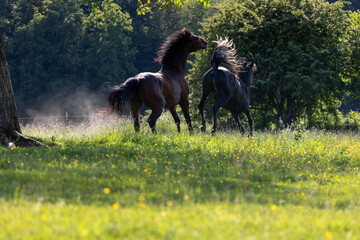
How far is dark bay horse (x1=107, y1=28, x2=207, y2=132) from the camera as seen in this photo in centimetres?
1371

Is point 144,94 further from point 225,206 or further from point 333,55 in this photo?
point 333,55

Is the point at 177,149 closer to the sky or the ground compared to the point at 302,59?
closer to the ground

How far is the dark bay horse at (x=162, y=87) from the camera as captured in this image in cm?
1371

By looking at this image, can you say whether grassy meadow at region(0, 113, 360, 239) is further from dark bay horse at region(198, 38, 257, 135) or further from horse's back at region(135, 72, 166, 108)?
dark bay horse at region(198, 38, 257, 135)

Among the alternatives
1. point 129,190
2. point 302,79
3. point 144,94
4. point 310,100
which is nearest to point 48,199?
point 129,190

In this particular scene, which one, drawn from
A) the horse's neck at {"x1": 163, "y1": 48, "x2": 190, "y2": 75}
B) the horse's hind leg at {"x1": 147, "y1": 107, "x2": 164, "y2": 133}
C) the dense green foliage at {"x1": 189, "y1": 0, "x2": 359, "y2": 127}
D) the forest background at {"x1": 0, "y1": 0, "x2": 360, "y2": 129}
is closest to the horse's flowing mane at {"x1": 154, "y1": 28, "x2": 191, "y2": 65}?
the horse's neck at {"x1": 163, "y1": 48, "x2": 190, "y2": 75}

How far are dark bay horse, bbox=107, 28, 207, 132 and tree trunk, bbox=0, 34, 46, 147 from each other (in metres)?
2.82

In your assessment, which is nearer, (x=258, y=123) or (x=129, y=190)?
(x=129, y=190)

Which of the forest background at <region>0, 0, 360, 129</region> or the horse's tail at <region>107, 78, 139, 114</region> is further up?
the forest background at <region>0, 0, 360, 129</region>

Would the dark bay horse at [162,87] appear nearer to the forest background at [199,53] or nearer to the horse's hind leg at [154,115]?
the horse's hind leg at [154,115]

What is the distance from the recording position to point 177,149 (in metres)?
11.6

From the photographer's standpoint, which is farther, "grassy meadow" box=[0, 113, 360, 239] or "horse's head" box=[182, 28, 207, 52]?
"horse's head" box=[182, 28, 207, 52]

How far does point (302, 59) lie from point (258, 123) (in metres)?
4.73

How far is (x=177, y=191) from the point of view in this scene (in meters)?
6.30
